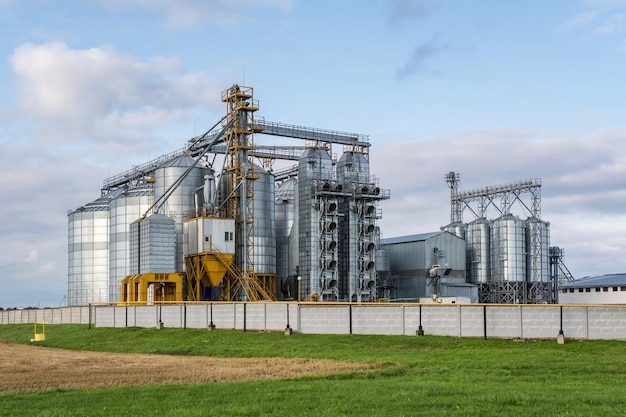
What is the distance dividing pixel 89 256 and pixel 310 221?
33.4 m

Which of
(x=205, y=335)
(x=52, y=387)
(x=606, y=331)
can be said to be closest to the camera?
(x=52, y=387)

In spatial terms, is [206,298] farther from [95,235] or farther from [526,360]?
[526,360]

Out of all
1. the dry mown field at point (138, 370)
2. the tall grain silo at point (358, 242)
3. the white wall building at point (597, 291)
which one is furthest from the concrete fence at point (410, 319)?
the white wall building at point (597, 291)

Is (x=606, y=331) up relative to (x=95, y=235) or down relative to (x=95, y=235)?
down

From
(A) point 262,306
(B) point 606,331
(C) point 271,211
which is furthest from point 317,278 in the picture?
(B) point 606,331

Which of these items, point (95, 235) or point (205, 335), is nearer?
point (205, 335)

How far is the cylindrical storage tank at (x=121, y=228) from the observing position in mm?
93188

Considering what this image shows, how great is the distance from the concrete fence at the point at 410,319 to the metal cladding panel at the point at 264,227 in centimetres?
2298

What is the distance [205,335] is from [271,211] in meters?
34.7

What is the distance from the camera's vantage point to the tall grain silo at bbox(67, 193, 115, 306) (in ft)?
341

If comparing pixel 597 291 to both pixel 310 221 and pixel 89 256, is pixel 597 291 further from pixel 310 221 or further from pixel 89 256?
pixel 89 256

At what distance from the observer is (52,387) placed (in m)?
30.0

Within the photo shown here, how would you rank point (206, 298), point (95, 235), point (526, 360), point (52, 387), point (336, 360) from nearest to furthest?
1. point (52, 387)
2. point (526, 360)
3. point (336, 360)
4. point (206, 298)
5. point (95, 235)

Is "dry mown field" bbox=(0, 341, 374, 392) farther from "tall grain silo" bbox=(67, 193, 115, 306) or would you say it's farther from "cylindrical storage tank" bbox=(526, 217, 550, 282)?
"cylindrical storage tank" bbox=(526, 217, 550, 282)
